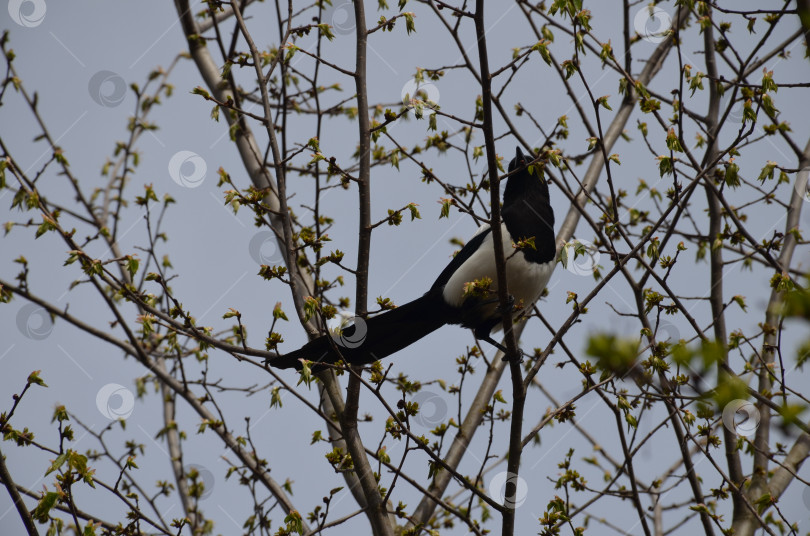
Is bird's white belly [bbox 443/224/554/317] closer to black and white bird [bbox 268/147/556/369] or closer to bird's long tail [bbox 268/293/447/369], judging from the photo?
black and white bird [bbox 268/147/556/369]

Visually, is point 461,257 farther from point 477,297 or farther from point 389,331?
point 389,331

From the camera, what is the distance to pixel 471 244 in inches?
180

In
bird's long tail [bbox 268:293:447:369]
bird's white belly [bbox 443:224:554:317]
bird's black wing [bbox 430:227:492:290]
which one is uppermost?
bird's black wing [bbox 430:227:492:290]

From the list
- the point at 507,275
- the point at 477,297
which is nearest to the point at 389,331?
the point at 477,297

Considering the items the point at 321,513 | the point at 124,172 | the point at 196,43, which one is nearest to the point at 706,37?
the point at 196,43

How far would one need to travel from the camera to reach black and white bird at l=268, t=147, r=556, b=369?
408 cm

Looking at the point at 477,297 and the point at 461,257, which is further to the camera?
the point at 461,257

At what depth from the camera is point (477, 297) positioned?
4.12 meters

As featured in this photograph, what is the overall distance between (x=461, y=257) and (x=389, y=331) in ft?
2.48

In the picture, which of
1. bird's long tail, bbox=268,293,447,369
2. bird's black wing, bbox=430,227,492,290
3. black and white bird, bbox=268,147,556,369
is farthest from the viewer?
bird's black wing, bbox=430,227,492,290

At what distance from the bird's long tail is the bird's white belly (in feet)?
0.41

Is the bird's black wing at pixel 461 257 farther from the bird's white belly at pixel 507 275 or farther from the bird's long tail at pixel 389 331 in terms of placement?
the bird's long tail at pixel 389 331

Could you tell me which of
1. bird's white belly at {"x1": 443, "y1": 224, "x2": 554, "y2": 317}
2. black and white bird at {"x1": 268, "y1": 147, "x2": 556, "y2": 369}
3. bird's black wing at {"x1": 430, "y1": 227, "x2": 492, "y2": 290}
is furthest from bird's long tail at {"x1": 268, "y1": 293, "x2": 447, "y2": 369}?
bird's black wing at {"x1": 430, "y1": 227, "x2": 492, "y2": 290}

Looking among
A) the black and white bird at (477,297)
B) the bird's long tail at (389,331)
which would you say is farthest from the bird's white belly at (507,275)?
the bird's long tail at (389,331)
